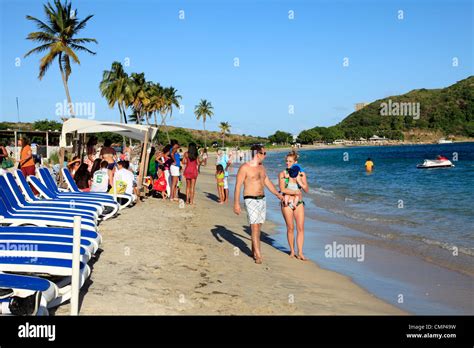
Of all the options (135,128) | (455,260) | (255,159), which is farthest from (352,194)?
(255,159)

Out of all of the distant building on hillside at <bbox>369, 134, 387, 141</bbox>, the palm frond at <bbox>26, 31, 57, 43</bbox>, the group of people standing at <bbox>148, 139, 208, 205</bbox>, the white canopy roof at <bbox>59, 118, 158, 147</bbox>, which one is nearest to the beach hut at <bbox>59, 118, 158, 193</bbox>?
the white canopy roof at <bbox>59, 118, 158, 147</bbox>

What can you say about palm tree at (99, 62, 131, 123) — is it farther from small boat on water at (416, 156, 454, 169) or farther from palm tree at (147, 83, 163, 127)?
small boat on water at (416, 156, 454, 169)

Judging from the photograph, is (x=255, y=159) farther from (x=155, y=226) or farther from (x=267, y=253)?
(x=155, y=226)

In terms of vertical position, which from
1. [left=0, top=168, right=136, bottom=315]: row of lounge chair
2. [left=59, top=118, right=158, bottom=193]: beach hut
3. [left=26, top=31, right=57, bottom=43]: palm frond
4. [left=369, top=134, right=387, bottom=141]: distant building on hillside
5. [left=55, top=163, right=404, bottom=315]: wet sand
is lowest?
[left=55, top=163, right=404, bottom=315]: wet sand

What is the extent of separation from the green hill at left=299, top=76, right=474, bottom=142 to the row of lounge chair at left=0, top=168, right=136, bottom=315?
5574 inches

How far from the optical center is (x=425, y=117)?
172 meters

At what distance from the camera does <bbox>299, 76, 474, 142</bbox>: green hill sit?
519 ft

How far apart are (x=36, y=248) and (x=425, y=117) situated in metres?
183

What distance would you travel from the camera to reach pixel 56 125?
6812 centimetres

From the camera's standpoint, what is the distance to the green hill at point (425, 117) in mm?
158250

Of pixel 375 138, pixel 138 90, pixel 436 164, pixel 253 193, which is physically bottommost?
pixel 436 164

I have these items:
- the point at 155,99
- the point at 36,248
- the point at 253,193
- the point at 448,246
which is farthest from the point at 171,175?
the point at 155,99

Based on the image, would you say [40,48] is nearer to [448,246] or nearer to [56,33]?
[56,33]
